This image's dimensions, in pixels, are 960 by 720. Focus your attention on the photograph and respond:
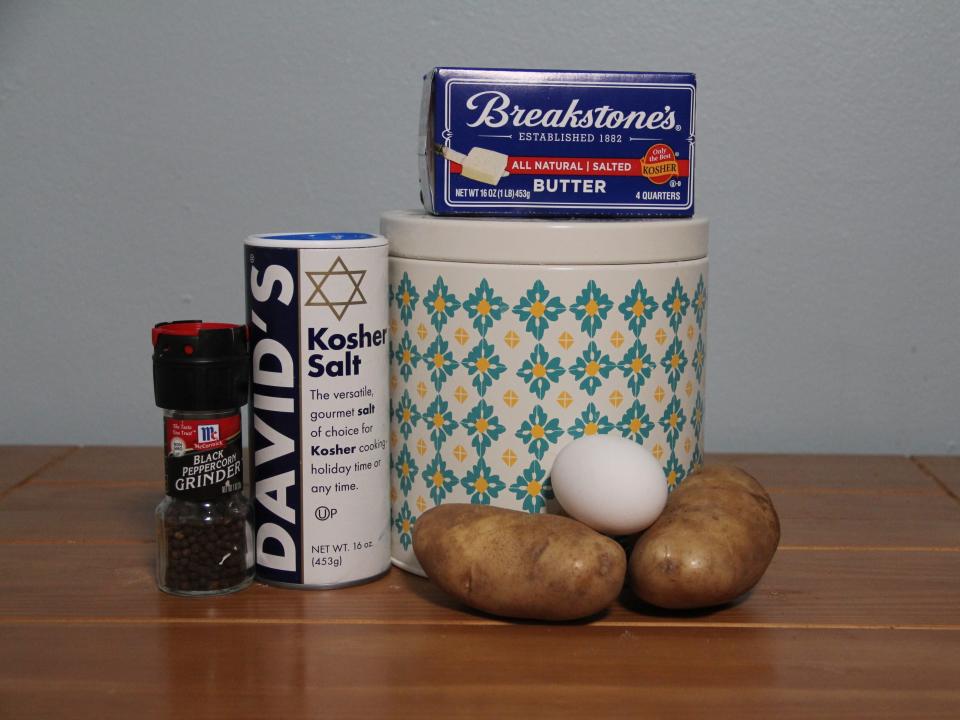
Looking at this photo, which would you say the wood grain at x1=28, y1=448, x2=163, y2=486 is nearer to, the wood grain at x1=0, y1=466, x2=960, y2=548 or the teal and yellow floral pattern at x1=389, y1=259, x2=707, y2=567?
the wood grain at x1=0, y1=466, x2=960, y2=548

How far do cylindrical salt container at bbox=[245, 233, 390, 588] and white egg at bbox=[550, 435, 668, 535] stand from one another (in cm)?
17

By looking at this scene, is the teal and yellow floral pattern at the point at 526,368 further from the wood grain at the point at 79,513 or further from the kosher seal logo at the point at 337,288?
the wood grain at the point at 79,513

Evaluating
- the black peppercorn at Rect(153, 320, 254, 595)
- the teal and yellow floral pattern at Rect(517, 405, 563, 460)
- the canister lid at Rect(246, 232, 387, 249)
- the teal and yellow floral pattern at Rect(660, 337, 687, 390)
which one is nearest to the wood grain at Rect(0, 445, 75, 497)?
the black peppercorn at Rect(153, 320, 254, 595)

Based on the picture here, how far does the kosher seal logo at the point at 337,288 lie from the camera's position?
881mm

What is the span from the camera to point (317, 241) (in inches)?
34.8

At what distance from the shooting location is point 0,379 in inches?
59.0

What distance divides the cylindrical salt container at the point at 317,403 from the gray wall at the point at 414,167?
525mm

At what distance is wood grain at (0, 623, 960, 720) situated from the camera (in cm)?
72

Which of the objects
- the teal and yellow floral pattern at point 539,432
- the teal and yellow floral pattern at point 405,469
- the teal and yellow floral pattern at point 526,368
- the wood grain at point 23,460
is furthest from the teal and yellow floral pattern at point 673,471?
the wood grain at point 23,460

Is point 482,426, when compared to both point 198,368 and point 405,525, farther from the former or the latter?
point 198,368

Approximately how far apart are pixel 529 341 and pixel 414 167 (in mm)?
571

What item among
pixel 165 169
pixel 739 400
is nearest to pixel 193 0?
pixel 165 169

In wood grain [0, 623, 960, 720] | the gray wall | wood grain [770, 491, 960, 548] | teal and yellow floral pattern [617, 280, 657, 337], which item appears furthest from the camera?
the gray wall

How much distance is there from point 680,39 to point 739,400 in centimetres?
46
